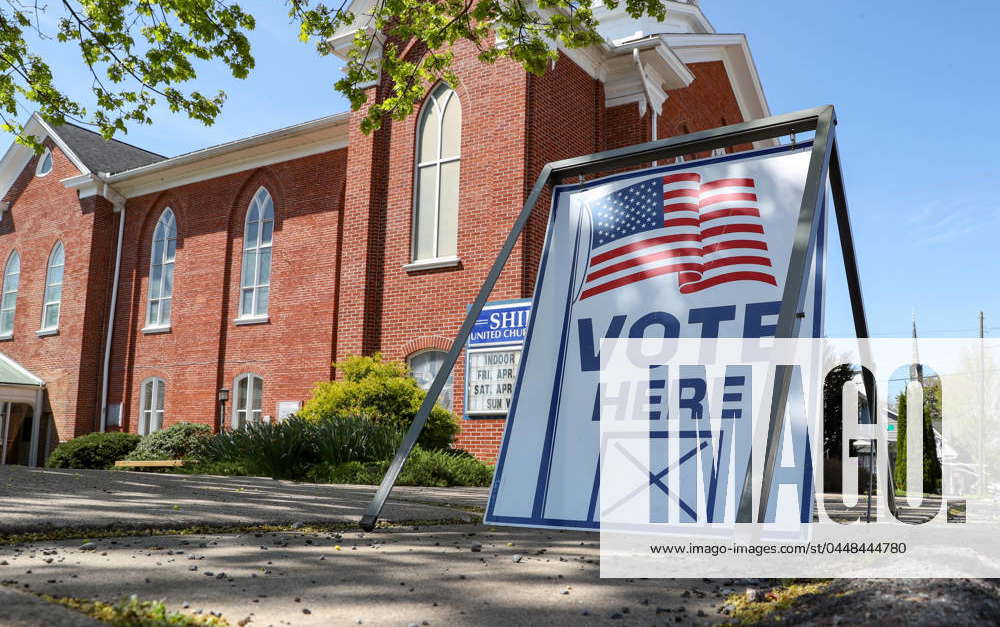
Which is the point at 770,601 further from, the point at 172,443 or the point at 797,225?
the point at 172,443

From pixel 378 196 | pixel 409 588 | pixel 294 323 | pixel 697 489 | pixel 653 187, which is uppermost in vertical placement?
pixel 378 196

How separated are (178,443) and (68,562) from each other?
1624cm

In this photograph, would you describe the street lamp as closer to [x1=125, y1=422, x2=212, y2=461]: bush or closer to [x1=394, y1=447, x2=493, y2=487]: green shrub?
[x1=125, y1=422, x2=212, y2=461]: bush

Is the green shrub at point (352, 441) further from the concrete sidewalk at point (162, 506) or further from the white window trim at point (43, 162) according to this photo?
the white window trim at point (43, 162)

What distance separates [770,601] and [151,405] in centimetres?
2178

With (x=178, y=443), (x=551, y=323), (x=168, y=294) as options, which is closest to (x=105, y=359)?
(x=168, y=294)

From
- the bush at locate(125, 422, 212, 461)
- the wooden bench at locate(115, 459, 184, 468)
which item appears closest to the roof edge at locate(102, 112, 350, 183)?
the bush at locate(125, 422, 212, 461)

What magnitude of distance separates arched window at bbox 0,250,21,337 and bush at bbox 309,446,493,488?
68.0 feet

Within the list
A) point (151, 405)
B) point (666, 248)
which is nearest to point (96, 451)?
point (151, 405)

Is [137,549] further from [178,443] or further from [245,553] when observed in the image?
[178,443]

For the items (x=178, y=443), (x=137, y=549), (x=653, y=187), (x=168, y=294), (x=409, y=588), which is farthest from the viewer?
(x=168, y=294)

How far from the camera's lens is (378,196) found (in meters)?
16.5

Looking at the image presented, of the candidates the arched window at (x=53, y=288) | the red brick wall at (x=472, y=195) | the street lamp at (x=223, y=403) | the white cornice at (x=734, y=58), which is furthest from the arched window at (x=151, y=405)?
the white cornice at (x=734, y=58)

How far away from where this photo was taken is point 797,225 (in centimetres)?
355
